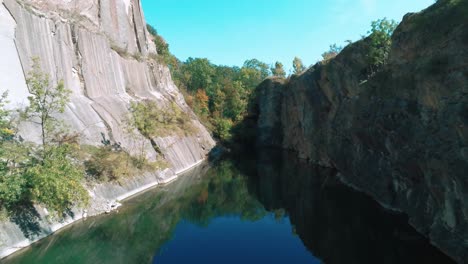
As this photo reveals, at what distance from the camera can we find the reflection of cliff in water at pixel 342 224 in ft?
43.9

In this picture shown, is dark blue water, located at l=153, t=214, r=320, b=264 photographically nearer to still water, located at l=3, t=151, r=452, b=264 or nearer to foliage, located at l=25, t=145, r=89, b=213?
still water, located at l=3, t=151, r=452, b=264

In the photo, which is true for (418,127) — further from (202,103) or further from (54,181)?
(202,103)

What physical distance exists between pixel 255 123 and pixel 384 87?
44.4 metres

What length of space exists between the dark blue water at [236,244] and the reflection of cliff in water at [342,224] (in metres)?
0.80

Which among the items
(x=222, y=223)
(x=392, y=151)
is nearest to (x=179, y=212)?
(x=222, y=223)

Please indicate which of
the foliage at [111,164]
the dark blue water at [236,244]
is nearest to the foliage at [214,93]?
the foliage at [111,164]

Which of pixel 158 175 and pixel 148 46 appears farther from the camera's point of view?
pixel 148 46

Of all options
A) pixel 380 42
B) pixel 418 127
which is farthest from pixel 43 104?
pixel 380 42

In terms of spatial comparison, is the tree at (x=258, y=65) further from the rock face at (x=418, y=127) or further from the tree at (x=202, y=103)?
the rock face at (x=418, y=127)

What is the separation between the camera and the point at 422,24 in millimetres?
16203

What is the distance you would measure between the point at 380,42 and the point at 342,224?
1629cm

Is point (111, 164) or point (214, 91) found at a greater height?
point (214, 91)

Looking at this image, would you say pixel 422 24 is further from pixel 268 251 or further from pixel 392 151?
pixel 268 251

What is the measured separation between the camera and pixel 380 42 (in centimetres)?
2622
